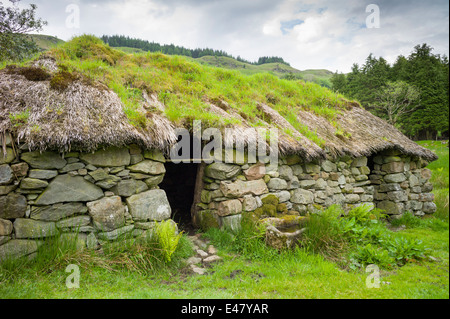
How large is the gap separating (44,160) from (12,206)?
742 millimetres

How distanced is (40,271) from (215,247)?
2710 millimetres

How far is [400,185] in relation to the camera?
8.10 metres

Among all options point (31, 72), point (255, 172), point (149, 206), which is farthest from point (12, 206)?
point (255, 172)

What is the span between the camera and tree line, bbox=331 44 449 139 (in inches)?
1009

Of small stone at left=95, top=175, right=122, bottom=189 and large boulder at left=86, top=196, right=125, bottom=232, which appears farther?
small stone at left=95, top=175, right=122, bottom=189

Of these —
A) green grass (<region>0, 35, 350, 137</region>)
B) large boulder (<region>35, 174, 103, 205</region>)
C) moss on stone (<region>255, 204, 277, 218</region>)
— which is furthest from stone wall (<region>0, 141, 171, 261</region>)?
moss on stone (<region>255, 204, 277, 218</region>)

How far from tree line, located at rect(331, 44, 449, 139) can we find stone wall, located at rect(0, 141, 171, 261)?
81.6 feet

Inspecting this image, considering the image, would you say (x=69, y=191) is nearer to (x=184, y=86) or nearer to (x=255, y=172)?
(x=255, y=172)

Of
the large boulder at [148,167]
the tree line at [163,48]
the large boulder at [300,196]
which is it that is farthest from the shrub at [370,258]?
the tree line at [163,48]

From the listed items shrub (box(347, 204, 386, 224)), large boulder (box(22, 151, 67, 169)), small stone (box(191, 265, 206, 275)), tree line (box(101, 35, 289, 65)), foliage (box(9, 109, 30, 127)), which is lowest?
small stone (box(191, 265, 206, 275))

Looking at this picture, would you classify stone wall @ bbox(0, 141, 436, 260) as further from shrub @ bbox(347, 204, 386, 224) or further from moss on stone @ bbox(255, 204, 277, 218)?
shrub @ bbox(347, 204, 386, 224)

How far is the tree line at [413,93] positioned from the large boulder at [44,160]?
2577 cm
